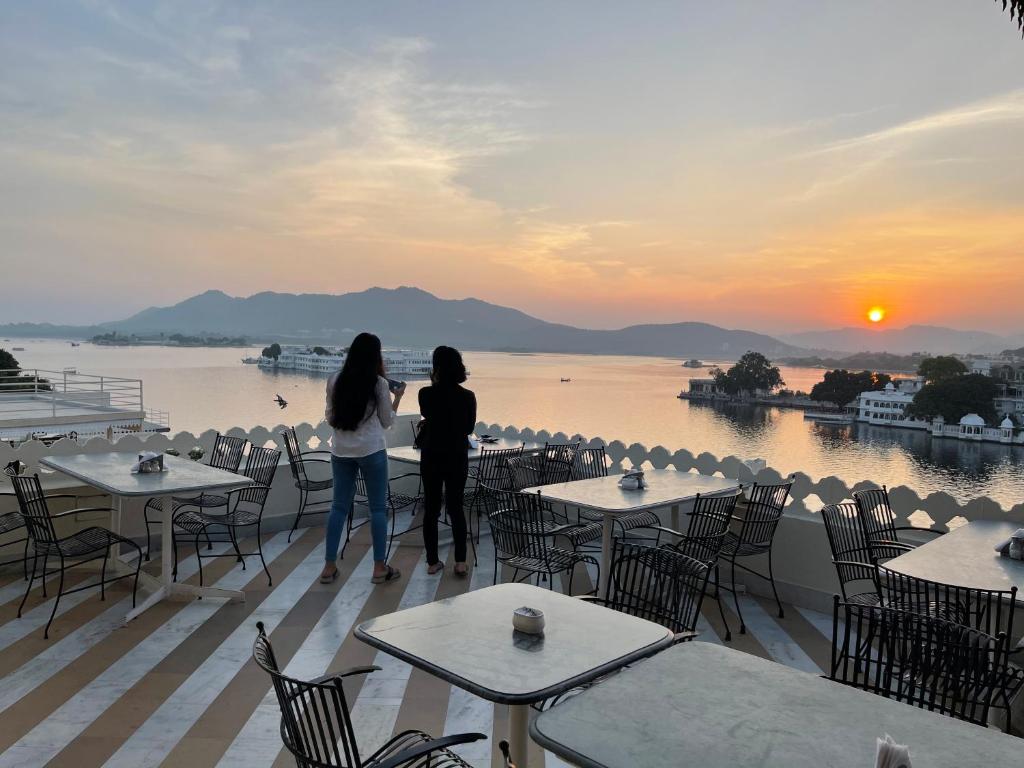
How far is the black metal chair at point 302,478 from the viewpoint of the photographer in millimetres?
7020

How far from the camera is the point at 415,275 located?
1953 cm

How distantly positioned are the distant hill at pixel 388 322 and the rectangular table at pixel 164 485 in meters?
14.5

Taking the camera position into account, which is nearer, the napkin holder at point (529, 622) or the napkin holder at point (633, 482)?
the napkin holder at point (529, 622)

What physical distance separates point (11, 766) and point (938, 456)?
24.5ft

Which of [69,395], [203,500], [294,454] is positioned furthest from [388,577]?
[69,395]

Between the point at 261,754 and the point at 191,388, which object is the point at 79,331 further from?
the point at 261,754

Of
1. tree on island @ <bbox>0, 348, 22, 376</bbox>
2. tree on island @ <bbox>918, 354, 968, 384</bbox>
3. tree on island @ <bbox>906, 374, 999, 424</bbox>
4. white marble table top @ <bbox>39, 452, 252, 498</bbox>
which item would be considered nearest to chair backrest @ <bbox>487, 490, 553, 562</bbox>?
white marble table top @ <bbox>39, 452, 252, 498</bbox>

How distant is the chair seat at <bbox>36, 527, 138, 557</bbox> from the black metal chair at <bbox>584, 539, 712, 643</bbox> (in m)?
3.30

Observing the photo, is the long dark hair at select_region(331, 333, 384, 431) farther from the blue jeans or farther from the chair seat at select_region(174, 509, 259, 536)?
the chair seat at select_region(174, 509, 259, 536)

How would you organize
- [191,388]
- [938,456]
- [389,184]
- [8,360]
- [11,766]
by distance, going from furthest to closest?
1. [8,360]
2. [191,388]
3. [389,184]
4. [938,456]
5. [11,766]

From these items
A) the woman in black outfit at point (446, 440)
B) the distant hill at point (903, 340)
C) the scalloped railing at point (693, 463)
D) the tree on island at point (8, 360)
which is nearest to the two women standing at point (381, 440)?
the woman in black outfit at point (446, 440)

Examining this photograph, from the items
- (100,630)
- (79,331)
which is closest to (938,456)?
(100,630)

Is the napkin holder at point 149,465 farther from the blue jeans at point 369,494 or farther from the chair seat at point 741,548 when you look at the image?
A: the chair seat at point 741,548

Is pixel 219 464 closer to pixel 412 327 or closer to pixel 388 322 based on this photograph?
pixel 412 327
